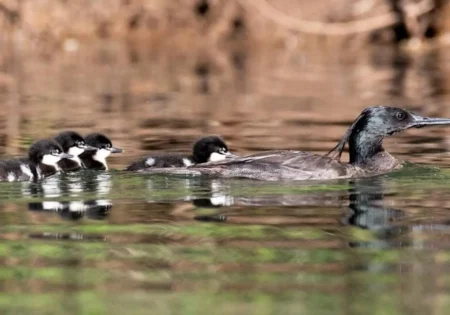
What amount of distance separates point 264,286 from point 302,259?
23.7 inches

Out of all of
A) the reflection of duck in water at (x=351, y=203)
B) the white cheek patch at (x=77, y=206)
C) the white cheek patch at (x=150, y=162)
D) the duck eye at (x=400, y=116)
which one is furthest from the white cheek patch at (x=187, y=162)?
the white cheek patch at (x=77, y=206)

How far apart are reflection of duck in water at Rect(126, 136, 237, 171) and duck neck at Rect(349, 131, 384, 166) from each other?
95 centimetres

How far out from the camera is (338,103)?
1616 cm

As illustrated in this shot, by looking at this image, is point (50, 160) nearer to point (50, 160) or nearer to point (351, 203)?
point (50, 160)

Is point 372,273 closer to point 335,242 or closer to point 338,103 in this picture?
point 335,242

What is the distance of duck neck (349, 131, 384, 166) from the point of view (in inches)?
390

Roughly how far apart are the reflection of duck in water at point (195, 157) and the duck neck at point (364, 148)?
0.95 m

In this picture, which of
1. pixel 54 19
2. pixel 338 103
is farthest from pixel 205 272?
pixel 54 19

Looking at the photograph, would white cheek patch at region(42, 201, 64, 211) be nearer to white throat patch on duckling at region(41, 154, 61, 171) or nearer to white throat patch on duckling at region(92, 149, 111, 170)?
white throat patch on duckling at region(41, 154, 61, 171)

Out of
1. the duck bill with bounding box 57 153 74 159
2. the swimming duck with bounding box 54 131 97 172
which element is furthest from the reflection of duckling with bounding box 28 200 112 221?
the swimming duck with bounding box 54 131 97 172

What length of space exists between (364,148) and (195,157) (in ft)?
4.55

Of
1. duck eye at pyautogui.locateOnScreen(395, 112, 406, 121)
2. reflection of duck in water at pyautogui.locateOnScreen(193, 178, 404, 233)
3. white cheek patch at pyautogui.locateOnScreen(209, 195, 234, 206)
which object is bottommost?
reflection of duck in water at pyautogui.locateOnScreen(193, 178, 404, 233)

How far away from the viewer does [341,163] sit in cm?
971

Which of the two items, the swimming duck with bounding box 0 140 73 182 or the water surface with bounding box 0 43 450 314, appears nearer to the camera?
the water surface with bounding box 0 43 450 314
